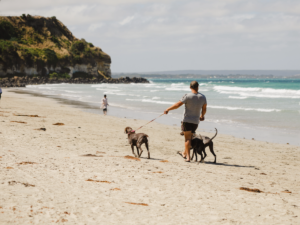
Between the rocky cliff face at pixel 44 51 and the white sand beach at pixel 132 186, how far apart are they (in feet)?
277

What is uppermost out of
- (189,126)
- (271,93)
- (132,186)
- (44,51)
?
(44,51)

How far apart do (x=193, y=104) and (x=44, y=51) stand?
10244cm

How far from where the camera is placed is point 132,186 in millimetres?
4941

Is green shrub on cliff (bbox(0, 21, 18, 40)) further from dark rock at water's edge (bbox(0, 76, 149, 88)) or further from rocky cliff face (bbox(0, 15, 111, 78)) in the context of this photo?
dark rock at water's edge (bbox(0, 76, 149, 88))

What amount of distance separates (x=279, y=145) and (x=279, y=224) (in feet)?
23.5

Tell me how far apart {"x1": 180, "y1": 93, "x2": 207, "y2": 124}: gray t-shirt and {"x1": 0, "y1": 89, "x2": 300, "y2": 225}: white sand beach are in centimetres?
107

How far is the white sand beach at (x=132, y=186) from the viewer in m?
3.79

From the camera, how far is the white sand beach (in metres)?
3.79

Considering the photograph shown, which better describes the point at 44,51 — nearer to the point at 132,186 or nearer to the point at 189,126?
the point at 189,126

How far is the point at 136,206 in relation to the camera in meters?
4.12

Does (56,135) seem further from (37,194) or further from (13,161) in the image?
(37,194)

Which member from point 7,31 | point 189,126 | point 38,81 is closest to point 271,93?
point 189,126

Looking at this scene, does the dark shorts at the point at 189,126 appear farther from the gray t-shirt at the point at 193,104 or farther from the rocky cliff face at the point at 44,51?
the rocky cliff face at the point at 44,51

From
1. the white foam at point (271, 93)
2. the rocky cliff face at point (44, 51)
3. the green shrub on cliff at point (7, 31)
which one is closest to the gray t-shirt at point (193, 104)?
the white foam at point (271, 93)
